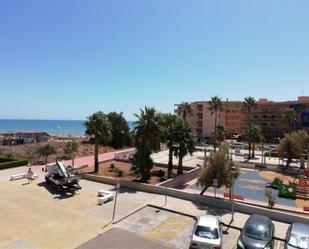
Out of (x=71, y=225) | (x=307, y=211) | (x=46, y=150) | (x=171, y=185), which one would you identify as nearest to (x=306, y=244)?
(x=307, y=211)

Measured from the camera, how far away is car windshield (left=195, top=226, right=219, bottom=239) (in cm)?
1291

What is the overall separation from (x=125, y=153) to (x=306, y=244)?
33335 mm

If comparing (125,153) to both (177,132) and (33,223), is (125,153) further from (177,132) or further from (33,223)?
(33,223)

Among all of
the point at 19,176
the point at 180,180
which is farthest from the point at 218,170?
the point at 19,176

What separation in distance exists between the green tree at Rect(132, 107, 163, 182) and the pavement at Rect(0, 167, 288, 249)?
4168 mm

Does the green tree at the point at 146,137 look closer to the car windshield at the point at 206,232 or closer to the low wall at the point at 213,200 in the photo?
the low wall at the point at 213,200

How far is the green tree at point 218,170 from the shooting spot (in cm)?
2116

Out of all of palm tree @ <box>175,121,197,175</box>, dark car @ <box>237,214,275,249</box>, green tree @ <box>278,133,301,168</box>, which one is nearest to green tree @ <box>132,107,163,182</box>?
palm tree @ <box>175,121,197,175</box>

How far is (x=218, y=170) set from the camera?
21406mm

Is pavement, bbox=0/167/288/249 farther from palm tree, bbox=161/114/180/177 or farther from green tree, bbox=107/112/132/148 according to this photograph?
green tree, bbox=107/112/132/148

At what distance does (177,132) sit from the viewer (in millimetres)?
29859

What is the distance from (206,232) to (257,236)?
2.76 m

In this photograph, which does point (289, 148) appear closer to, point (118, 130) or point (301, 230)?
point (301, 230)

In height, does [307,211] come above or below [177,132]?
below
